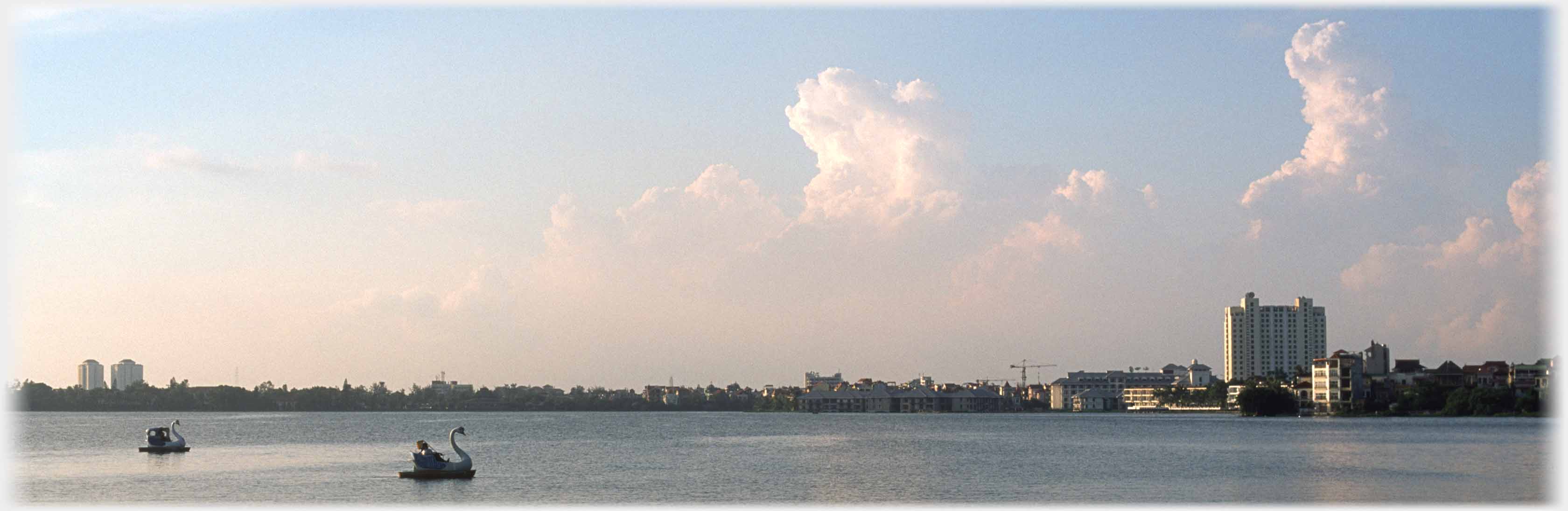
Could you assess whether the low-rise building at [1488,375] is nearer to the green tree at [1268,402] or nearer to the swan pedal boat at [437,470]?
the green tree at [1268,402]

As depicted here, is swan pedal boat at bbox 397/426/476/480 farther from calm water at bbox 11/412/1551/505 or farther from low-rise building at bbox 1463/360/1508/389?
low-rise building at bbox 1463/360/1508/389

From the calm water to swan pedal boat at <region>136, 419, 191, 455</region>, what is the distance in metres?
0.66

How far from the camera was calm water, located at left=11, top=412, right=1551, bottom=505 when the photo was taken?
35969 millimetres

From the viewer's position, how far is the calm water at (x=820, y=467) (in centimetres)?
3597

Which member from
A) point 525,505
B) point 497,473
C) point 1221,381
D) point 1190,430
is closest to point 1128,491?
point 525,505

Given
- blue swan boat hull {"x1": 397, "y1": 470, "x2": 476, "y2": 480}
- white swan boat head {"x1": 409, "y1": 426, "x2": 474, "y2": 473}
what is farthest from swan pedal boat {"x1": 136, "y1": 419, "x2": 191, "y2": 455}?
white swan boat head {"x1": 409, "y1": 426, "x2": 474, "y2": 473}

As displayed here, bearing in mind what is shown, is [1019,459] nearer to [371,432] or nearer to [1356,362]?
[371,432]

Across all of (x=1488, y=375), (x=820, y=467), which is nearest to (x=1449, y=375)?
(x=1488, y=375)

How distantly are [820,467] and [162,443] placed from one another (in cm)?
2651

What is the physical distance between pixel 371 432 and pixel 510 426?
2091cm

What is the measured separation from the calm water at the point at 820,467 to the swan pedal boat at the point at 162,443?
2.17 ft

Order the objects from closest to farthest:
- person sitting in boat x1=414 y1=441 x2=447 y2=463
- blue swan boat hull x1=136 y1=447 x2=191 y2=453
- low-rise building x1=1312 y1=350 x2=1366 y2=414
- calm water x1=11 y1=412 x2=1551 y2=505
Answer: calm water x1=11 y1=412 x2=1551 y2=505 < person sitting in boat x1=414 y1=441 x2=447 y2=463 < blue swan boat hull x1=136 y1=447 x2=191 y2=453 < low-rise building x1=1312 y1=350 x2=1366 y2=414

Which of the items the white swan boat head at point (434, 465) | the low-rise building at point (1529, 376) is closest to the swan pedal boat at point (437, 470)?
the white swan boat head at point (434, 465)

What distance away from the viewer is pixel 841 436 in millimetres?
85688
